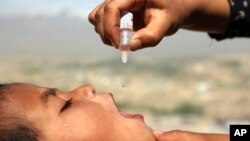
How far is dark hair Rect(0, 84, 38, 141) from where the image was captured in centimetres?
131

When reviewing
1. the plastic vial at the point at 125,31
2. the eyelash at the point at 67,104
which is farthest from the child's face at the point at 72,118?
the plastic vial at the point at 125,31

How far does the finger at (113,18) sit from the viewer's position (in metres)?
1.23

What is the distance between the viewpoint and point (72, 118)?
1.42 m

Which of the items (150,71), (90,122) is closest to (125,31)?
(90,122)

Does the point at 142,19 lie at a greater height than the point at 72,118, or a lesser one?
greater

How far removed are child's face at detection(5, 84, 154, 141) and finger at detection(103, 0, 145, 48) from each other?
276 mm

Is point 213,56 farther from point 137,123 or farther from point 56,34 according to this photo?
point 137,123

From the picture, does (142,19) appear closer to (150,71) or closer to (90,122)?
(90,122)

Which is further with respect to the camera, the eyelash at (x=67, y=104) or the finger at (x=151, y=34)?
the eyelash at (x=67, y=104)

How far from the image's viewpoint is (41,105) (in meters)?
1.41

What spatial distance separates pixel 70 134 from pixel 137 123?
0.19 meters

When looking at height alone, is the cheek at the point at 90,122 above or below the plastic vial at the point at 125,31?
below

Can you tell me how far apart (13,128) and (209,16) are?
0.65 meters

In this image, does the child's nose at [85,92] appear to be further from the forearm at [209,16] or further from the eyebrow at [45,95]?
the forearm at [209,16]
